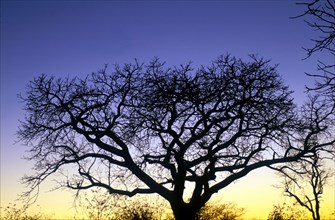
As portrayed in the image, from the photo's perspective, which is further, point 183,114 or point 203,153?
point 203,153

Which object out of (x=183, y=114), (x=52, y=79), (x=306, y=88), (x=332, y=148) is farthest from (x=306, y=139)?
(x=306, y=88)

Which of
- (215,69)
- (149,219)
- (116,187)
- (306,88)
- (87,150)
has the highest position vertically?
(215,69)

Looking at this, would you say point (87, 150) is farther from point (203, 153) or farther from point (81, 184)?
point (203, 153)

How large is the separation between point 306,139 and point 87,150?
32.1ft

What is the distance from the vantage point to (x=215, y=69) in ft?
51.7

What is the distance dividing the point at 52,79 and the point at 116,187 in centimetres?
557

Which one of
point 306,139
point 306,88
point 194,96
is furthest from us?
point 306,139

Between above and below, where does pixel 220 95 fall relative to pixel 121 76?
below

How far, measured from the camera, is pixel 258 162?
16.2 m

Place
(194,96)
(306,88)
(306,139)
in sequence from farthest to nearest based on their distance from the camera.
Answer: (306,139) → (194,96) → (306,88)

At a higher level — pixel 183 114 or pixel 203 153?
pixel 183 114

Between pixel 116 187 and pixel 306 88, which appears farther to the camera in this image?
pixel 116 187

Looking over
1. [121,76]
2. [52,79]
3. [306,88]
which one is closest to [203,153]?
[121,76]

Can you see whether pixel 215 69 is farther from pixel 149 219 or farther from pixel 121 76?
pixel 149 219
